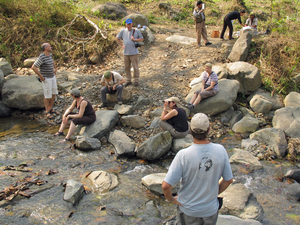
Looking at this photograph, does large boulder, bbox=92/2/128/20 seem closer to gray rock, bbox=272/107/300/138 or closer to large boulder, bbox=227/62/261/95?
large boulder, bbox=227/62/261/95

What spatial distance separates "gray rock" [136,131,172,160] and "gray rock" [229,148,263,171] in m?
1.64

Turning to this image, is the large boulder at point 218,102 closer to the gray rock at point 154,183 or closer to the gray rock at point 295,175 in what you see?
the gray rock at point 295,175

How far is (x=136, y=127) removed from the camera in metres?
6.64

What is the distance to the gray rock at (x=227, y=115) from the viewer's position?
726cm

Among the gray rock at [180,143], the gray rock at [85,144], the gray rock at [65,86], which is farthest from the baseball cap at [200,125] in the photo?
the gray rock at [65,86]

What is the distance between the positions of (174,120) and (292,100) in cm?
469

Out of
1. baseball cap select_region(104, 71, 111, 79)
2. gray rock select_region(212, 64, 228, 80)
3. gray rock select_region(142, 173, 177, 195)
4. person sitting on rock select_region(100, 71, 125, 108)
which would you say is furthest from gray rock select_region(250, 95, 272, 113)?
baseball cap select_region(104, 71, 111, 79)

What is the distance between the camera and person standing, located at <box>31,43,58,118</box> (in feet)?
21.7

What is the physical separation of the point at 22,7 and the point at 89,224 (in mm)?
11421

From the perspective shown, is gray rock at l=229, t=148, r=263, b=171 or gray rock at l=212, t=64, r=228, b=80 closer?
gray rock at l=229, t=148, r=263, b=171

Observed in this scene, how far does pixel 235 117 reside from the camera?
287 inches

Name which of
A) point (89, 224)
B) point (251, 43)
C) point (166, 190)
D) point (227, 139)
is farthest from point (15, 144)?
point (251, 43)

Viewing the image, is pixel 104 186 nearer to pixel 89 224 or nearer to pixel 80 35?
pixel 89 224

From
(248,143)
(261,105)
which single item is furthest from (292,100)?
(248,143)
